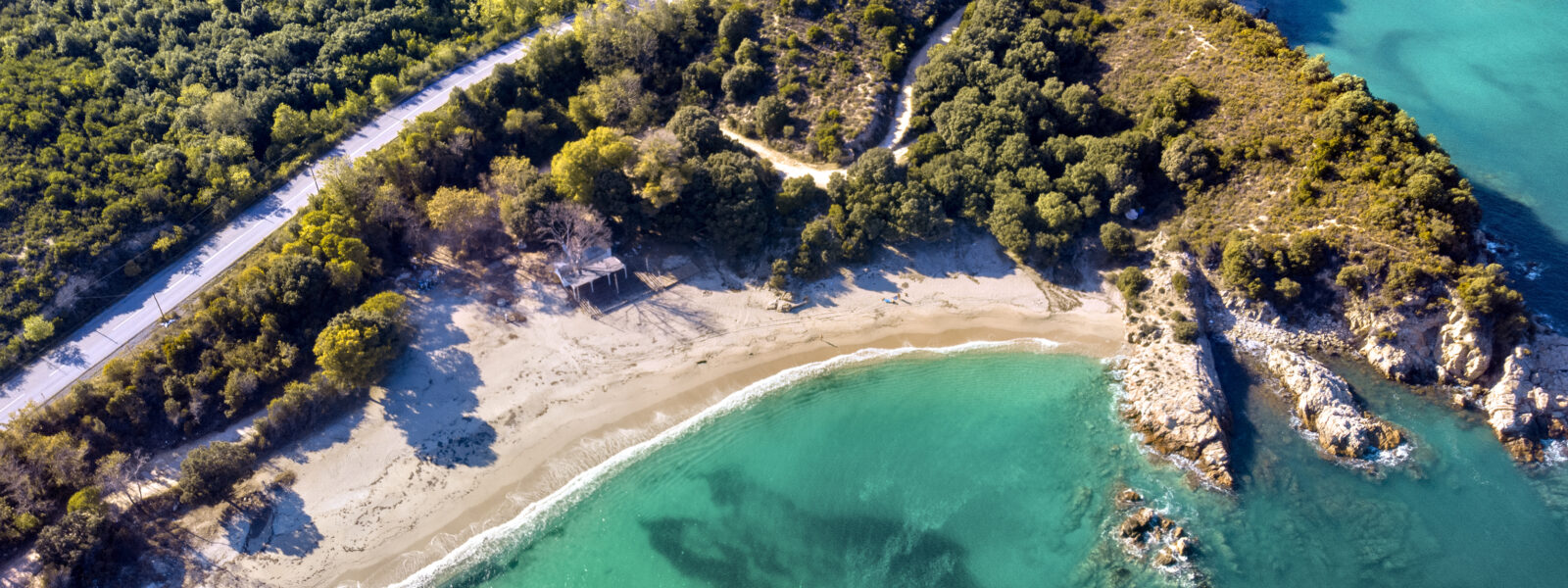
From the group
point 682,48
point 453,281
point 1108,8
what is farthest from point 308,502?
point 1108,8

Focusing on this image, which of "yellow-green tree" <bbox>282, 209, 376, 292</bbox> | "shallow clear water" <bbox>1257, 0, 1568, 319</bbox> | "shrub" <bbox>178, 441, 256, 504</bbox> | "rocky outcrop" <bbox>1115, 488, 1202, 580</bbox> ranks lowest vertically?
"shrub" <bbox>178, 441, 256, 504</bbox>

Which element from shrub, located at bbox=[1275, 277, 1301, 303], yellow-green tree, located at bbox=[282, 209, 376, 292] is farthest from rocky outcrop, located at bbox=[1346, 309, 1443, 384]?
yellow-green tree, located at bbox=[282, 209, 376, 292]

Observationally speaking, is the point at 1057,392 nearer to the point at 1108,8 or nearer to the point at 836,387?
the point at 836,387

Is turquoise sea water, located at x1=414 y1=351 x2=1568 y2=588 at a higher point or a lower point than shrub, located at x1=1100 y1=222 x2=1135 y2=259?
lower

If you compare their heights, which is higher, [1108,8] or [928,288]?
[1108,8]

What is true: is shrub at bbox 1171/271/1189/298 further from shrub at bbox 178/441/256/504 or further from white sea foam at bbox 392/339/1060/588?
shrub at bbox 178/441/256/504

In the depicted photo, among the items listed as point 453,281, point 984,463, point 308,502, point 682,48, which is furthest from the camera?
point 682,48

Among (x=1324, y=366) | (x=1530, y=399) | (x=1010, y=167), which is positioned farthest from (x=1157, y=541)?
(x=1010, y=167)

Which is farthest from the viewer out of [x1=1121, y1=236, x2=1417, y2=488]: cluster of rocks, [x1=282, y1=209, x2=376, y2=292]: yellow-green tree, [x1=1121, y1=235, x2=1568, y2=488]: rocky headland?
[x1=282, y1=209, x2=376, y2=292]: yellow-green tree
